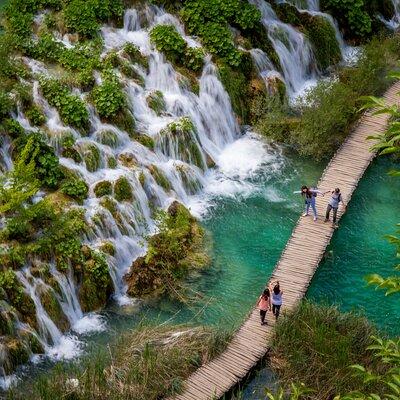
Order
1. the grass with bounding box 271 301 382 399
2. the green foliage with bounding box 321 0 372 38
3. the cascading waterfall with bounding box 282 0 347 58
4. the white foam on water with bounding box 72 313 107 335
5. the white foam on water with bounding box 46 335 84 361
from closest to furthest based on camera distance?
the grass with bounding box 271 301 382 399 < the white foam on water with bounding box 46 335 84 361 < the white foam on water with bounding box 72 313 107 335 < the cascading waterfall with bounding box 282 0 347 58 < the green foliage with bounding box 321 0 372 38

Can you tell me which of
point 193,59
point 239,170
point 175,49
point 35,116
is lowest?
point 239,170

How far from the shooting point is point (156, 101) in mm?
29062

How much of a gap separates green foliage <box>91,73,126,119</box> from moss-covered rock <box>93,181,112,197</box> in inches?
128

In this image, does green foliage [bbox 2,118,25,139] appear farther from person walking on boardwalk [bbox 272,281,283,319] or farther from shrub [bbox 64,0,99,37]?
person walking on boardwalk [bbox 272,281,283,319]

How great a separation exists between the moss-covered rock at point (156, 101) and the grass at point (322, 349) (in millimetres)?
10966

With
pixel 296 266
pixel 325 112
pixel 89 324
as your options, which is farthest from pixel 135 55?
pixel 89 324

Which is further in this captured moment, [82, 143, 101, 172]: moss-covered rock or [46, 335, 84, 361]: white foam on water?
[82, 143, 101, 172]: moss-covered rock

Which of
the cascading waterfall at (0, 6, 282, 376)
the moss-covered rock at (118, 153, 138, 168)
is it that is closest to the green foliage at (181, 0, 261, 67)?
the cascading waterfall at (0, 6, 282, 376)

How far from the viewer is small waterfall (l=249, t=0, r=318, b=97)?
33250mm

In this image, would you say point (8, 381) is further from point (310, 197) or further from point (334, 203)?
point (334, 203)

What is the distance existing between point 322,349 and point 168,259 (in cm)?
616

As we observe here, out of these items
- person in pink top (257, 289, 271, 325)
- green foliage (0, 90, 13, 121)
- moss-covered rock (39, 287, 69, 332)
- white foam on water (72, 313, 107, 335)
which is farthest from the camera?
green foliage (0, 90, 13, 121)

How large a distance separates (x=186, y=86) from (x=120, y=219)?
7733 millimetres

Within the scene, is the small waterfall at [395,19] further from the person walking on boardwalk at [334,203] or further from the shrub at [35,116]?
the shrub at [35,116]
